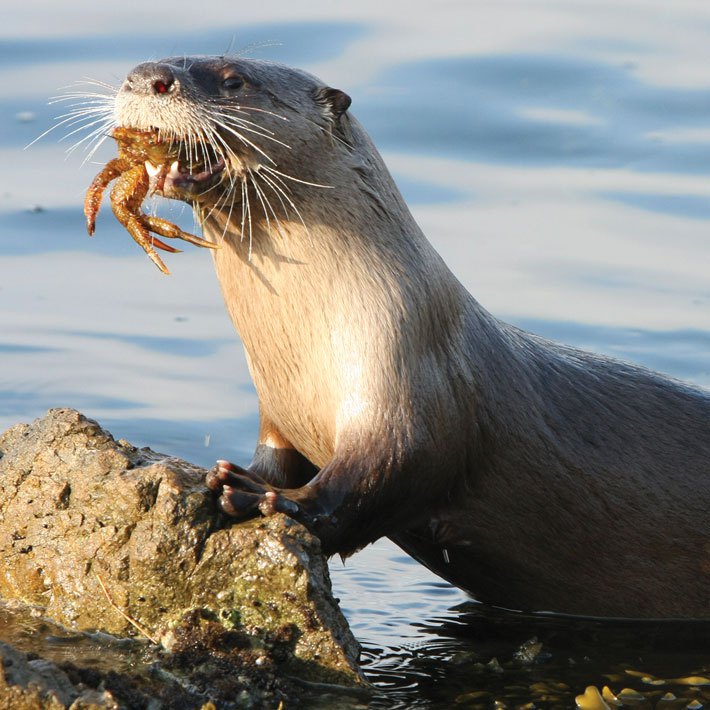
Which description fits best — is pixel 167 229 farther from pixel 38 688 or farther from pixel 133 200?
pixel 38 688

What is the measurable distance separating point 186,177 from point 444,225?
21.0ft

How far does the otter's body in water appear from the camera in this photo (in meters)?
6.07

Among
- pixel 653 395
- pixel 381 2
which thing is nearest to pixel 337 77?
pixel 381 2

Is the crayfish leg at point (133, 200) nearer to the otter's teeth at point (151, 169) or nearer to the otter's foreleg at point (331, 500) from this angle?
the otter's teeth at point (151, 169)

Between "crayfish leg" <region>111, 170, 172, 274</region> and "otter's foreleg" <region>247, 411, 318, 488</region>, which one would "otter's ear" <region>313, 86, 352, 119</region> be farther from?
"otter's foreleg" <region>247, 411, 318, 488</region>

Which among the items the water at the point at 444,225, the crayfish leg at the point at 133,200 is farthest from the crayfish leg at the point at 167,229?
the water at the point at 444,225

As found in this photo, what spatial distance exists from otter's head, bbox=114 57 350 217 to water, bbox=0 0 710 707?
1.76 metres

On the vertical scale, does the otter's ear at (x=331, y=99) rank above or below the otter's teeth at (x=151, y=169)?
above

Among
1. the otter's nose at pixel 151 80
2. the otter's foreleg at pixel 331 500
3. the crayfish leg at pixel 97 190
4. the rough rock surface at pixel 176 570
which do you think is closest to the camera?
the rough rock surface at pixel 176 570

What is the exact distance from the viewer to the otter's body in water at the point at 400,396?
6.07 meters

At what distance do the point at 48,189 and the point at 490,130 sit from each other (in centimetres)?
367

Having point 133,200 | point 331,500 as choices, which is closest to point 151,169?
point 133,200

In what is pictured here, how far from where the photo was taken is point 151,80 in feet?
19.4

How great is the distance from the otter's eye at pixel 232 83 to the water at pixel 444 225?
2081 mm
